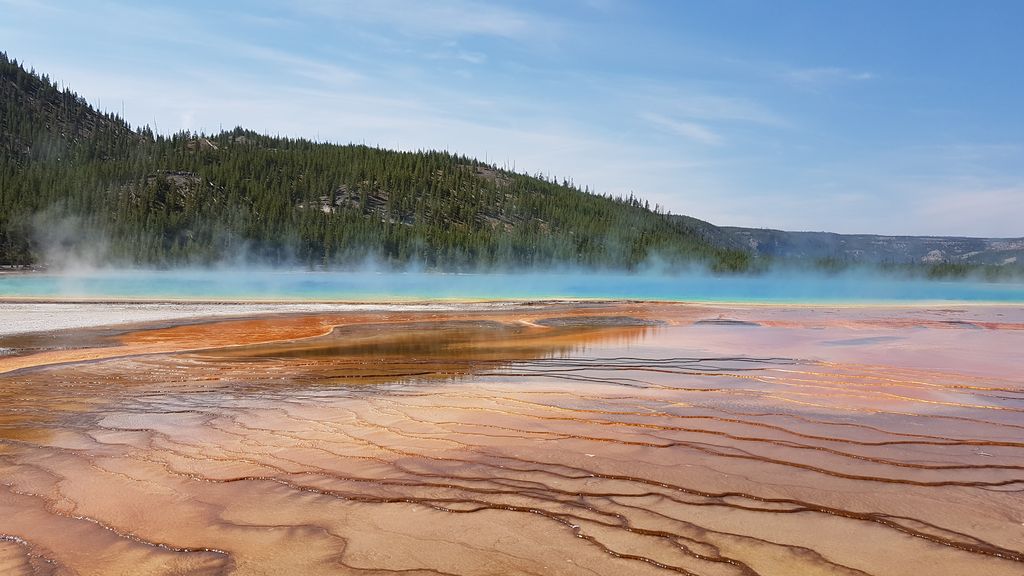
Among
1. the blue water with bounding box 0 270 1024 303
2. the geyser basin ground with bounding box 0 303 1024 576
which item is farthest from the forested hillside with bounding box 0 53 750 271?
the geyser basin ground with bounding box 0 303 1024 576

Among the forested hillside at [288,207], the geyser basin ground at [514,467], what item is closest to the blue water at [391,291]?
the forested hillside at [288,207]

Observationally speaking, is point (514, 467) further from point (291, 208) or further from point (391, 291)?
point (291, 208)

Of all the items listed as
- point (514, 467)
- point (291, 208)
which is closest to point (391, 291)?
point (514, 467)

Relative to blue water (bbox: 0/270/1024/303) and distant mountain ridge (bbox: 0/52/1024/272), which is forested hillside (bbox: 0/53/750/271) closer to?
distant mountain ridge (bbox: 0/52/1024/272)

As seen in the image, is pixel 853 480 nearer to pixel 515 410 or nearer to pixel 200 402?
Answer: pixel 515 410

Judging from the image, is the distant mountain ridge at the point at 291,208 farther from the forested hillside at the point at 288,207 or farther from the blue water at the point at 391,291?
the blue water at the point at 391,291

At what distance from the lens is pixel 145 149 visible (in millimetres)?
136500

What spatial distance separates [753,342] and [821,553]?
13.6 meters

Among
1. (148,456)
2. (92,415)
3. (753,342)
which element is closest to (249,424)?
(148,456)

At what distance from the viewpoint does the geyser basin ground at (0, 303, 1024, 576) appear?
4.16 m

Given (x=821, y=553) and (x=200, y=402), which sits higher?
(x=821, y=553)

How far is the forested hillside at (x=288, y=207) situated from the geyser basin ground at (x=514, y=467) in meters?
82.8

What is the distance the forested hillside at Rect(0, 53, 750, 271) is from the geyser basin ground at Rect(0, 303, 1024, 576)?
82756mm

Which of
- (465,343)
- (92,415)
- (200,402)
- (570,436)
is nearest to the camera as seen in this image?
(570,436)
